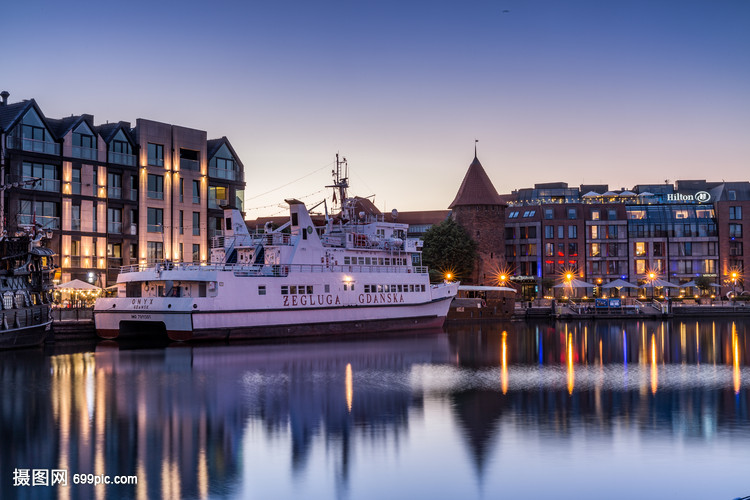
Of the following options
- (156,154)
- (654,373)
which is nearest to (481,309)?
(156,154)

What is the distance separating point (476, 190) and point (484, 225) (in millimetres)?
4505

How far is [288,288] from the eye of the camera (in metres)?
49.7

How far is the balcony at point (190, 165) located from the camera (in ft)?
212

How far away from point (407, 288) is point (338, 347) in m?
13.7

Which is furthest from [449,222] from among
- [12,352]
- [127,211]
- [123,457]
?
[123,457]

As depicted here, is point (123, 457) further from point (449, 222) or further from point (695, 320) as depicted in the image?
point (449, 222)

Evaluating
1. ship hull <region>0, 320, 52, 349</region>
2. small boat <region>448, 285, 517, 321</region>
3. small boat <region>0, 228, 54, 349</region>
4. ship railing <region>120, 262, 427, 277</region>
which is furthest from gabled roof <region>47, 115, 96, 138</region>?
small boat <region>448, 285, 517, 321</region>

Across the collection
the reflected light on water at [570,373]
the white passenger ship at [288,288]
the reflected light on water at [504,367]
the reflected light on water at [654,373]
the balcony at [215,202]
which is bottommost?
the reflected light on water at [654,373]

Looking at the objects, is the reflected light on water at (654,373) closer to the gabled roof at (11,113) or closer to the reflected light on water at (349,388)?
the reflected light on water at (349,388)

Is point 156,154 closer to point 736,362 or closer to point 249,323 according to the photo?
point 249,323

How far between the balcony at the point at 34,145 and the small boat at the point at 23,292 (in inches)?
537

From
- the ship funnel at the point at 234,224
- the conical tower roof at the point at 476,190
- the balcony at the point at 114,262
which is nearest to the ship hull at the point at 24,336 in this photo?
the ship funnel at the point at 234,224

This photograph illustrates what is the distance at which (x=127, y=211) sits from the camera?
60625mm

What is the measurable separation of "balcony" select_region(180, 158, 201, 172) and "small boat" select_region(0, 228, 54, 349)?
22.8m
